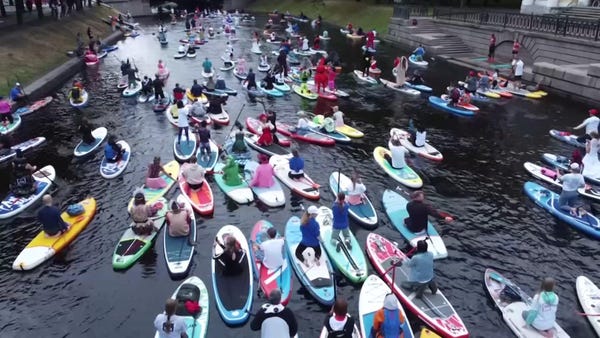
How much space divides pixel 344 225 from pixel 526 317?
6253 mm

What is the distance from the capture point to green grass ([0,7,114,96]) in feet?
115

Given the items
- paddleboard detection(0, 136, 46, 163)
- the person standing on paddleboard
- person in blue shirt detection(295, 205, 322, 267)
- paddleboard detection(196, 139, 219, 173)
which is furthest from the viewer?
paddleboard detection(0, 136, 46, 163)

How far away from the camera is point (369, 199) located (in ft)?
64.8

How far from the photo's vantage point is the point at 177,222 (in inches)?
615

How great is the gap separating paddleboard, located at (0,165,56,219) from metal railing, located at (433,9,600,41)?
3814cm

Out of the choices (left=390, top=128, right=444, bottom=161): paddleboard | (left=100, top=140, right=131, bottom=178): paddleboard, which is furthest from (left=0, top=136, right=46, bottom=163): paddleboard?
(left=390, top=128, right=444, bottom=161): paddleboard

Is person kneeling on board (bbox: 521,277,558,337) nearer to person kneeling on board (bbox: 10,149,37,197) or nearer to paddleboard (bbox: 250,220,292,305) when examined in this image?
paddleboard (bbox: 250,220,292,305)

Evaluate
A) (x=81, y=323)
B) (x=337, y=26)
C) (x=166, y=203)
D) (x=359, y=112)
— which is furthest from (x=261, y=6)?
(x=81, y=323)

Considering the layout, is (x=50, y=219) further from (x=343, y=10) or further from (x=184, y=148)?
(x=343, y=10)

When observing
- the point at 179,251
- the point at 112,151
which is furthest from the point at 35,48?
the point at 179,251

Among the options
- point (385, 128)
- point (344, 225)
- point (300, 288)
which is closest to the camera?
point (300, 288)

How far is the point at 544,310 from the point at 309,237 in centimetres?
685

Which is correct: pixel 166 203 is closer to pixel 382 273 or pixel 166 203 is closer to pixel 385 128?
pixel 382 273

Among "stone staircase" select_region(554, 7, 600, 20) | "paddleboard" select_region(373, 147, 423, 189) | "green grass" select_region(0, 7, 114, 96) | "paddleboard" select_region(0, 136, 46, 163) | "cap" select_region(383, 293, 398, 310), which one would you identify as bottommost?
"paddleboard" select_region(0, 136, 46, 163)
